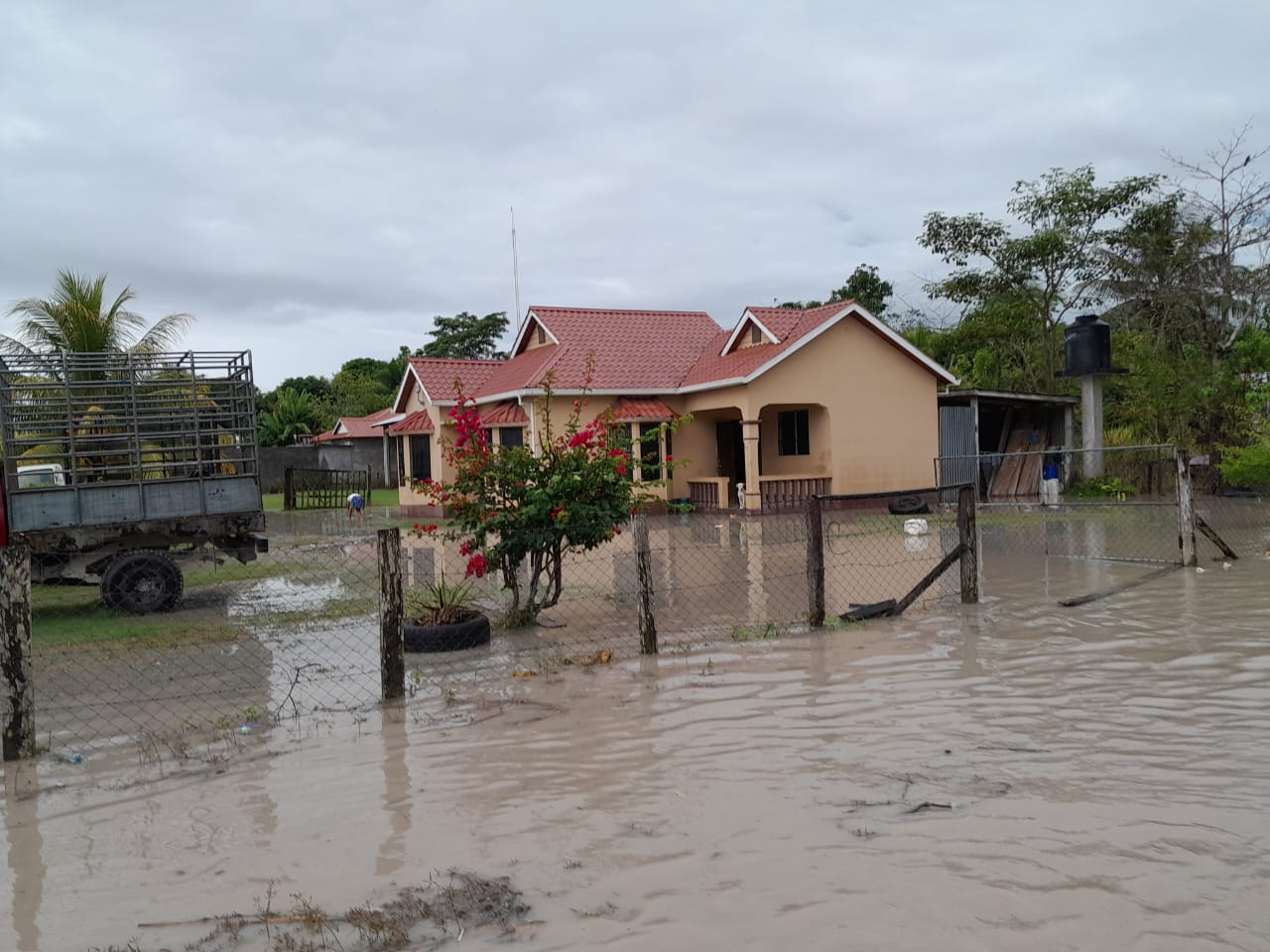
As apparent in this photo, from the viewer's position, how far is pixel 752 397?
2366 cm

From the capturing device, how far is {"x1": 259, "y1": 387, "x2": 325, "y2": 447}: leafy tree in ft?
159

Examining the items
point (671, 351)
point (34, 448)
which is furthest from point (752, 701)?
point (671, 351)

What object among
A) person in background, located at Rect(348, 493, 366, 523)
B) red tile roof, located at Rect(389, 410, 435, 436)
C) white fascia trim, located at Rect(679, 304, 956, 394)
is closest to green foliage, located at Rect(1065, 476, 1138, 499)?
white fascia trim, located at Rect(679, 304, 956, 394)

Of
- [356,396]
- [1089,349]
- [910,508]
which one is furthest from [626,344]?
[356,396]

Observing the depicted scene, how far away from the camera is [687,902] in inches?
156

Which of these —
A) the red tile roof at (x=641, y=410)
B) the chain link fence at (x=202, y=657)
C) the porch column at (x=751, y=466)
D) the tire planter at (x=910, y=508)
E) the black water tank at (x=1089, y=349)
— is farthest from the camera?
the black water tank at (x=1089, y=349)

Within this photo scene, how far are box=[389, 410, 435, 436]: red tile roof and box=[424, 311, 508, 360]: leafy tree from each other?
25.8m

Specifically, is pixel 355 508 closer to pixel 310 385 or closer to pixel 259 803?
pixel 259 803

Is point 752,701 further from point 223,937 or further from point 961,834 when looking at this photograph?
point 223,937

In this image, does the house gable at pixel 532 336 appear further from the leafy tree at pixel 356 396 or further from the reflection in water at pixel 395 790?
the leafy tree at pixel 356 396

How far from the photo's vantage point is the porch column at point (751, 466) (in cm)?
2391

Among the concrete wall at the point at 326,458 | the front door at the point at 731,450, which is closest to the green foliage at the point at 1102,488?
the front door at the point at 731,450

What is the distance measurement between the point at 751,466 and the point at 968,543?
552 inches

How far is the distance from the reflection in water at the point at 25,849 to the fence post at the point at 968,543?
7813 millimetres
